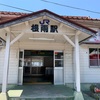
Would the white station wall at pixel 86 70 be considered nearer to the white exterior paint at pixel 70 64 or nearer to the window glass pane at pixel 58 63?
the white exterior paint at pixel 70 64

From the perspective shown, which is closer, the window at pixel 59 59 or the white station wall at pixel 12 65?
the white station wall at pixel 12 65

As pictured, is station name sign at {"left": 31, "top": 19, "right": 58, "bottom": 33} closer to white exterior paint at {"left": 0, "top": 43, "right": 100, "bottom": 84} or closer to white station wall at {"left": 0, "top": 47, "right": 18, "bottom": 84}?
white exterior paint at {"left": 0, "top": 43, "right": 100, "bottom": 84}

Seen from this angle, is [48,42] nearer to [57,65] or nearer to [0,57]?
[57,65]

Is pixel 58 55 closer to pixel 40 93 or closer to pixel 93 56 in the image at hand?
pixel 93 56

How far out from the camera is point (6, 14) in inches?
372

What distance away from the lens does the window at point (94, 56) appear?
945cm

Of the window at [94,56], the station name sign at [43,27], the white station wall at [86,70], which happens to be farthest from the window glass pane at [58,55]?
the station name sign at [43,27]

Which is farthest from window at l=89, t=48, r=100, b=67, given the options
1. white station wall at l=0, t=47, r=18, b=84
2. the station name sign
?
white station wall at l=0, t=47, r=18, b=84

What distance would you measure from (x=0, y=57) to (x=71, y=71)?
170 inches

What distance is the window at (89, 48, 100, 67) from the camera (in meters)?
9.45

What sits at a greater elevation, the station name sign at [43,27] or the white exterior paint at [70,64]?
the station name sign at [43,27]

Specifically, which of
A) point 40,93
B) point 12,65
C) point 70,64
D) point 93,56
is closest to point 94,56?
point 93,56

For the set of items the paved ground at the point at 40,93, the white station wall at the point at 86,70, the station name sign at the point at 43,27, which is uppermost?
the station name sign at the point at 43,27

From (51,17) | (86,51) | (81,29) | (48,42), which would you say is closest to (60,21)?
(51,17)
